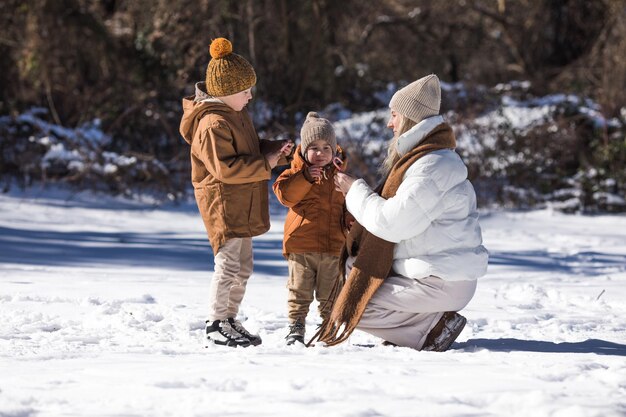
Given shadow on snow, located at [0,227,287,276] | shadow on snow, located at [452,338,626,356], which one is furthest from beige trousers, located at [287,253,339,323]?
shadow on snow, located at [0,227,287,276]

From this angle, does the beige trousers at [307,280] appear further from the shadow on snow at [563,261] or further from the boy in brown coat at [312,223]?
the shadow on snow at [563,261]

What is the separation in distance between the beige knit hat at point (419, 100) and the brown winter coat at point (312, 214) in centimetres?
59

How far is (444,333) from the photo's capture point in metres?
4.79

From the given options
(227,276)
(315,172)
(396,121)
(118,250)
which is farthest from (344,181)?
(118,250)

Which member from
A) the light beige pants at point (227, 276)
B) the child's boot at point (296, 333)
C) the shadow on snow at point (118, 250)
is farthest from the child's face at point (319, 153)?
the shadow on snow at point (118, 250)

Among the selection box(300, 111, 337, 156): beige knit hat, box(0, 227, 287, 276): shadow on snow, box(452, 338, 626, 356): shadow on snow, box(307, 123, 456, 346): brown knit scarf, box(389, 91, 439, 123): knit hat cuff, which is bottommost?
box(0, 227, 287, 276): shadow on snow

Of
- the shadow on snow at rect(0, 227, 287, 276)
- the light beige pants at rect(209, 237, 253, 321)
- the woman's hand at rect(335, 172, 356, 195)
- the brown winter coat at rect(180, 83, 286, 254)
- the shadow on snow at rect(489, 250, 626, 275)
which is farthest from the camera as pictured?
the shadow on snow at rect(489, 250, 626, 275)

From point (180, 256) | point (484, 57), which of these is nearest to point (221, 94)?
point (180, 256)

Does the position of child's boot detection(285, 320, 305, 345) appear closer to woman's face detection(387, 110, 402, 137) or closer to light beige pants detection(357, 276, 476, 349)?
light beige pants detection(357, 276, 476, 349)

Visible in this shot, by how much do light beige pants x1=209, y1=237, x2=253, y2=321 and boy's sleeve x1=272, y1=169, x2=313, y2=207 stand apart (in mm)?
296

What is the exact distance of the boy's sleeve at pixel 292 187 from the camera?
5098mm

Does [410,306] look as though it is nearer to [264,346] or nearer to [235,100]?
[264,346]

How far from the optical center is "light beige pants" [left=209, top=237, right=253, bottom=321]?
5.06 metres

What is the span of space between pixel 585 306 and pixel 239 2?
8774 mm
